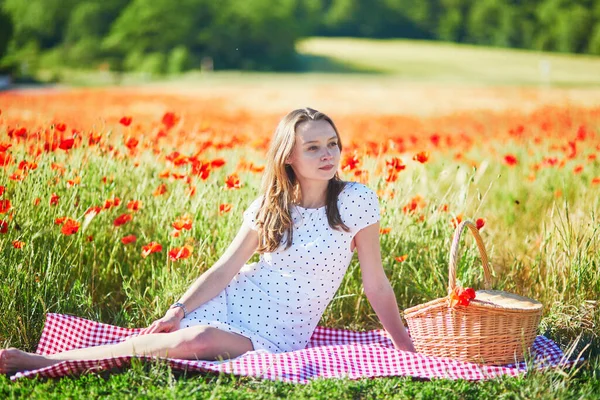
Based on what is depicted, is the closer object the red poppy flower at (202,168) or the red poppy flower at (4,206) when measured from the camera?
the red poppy flower at (4,206)

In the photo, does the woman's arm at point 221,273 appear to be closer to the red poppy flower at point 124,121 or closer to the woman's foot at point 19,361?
the woman's foot at point 19,361

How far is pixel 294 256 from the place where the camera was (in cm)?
279

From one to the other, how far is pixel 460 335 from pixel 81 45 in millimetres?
30109

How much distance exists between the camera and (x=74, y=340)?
9.09 ft

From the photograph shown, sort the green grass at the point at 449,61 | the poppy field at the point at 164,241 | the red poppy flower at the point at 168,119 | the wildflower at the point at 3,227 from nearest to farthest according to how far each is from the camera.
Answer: the wildflower at the point at 3,227 < the poppy field at the point at 164,241 < the red poppy flower at the point at 168,119 < the green grass at the point at 449,61

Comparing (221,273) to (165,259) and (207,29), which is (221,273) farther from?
(207,29)

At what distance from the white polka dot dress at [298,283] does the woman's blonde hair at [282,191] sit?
0.04m

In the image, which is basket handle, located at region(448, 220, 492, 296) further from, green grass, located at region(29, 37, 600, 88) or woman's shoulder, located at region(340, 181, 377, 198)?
green grass, located at region(29, 37, 600, 88)

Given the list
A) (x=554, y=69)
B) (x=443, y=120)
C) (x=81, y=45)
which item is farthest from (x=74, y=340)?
(x=81, y=45)

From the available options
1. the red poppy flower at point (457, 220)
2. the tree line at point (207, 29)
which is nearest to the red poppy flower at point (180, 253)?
the red poppy flower at point (457, 220)

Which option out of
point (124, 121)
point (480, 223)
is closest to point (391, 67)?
point (124, 121)

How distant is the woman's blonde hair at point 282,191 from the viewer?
276 cm

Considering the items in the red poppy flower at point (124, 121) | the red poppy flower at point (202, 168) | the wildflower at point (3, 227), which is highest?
the red poppy flower at point (124, 121)

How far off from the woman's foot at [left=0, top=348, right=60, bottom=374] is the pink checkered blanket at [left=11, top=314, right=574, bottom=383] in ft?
0.14
